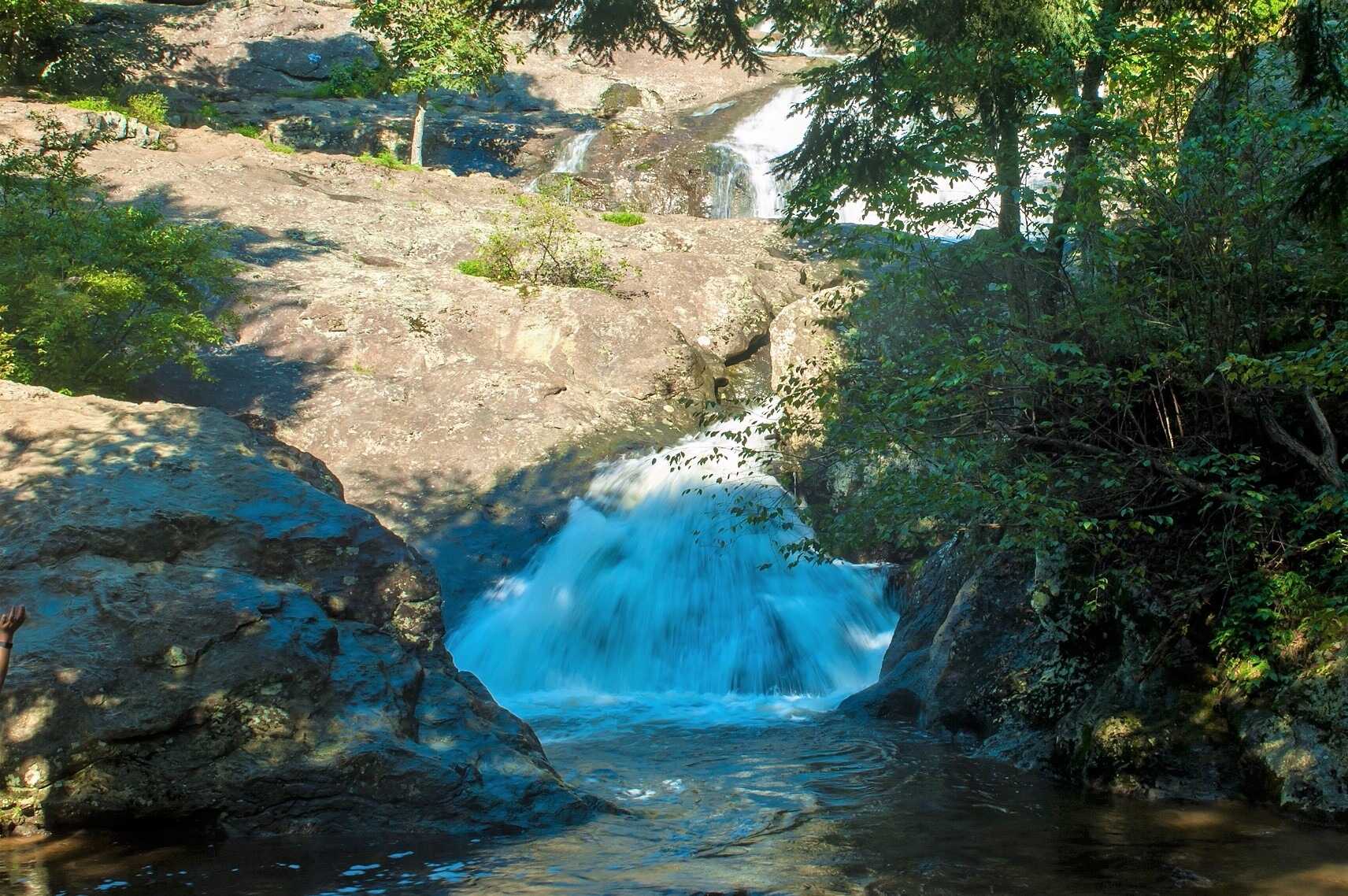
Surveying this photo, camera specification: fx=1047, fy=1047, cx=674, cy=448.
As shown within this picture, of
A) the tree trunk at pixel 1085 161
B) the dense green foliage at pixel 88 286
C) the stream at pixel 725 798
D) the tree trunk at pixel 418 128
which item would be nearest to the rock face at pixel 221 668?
the stream at pixel 725 798

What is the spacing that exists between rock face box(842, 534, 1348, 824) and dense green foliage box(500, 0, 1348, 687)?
0.25 metres

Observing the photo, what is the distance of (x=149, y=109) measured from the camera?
2552 cm

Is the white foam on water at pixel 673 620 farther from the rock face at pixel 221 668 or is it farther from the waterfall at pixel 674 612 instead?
the rock face at pixel 221 668

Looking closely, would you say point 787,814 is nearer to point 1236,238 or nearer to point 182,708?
point 182,708

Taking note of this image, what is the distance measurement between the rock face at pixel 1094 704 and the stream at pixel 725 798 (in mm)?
294

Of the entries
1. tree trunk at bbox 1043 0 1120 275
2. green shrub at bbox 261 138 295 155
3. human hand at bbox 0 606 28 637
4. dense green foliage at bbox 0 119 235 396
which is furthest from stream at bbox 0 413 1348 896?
green shrub at bbox 261 138 295 155

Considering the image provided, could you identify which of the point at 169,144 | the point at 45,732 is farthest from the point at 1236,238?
the point at 169,144

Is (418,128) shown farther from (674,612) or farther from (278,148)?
(674,612)

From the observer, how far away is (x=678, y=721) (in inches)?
430

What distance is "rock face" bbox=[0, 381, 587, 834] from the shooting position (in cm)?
587

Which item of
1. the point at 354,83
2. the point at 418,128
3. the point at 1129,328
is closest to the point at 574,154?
the point at 418,128

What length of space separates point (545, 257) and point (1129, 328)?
14468 millimetres

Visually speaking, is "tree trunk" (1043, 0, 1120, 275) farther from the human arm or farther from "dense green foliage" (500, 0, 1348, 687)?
the human arm

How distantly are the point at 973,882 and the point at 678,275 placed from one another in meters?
16.6
